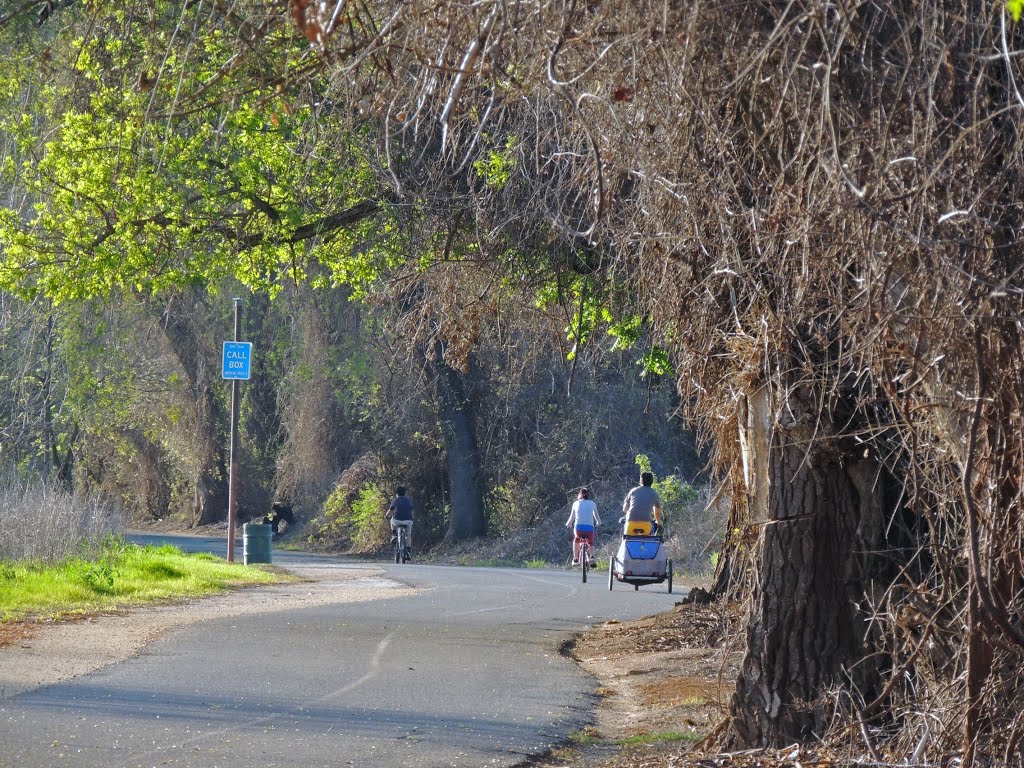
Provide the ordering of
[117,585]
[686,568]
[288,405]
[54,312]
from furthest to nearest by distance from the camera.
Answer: [288,405] < [686,568] < [54,312] < [117,585]

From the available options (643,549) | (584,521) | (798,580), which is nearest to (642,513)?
(643,549)

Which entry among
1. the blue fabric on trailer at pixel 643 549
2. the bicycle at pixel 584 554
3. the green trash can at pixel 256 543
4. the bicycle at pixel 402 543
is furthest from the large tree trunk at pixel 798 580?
the bicycle at pixel 402 543

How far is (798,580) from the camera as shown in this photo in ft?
26.2

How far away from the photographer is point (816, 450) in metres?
7.75

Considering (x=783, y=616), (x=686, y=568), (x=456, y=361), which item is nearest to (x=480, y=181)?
(x=456, y=361)

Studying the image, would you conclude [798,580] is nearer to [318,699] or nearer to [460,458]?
[318,699]

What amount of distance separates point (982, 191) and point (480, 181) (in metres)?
8.70

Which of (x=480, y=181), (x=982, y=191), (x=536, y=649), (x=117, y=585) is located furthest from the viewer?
(x=117, y=585)

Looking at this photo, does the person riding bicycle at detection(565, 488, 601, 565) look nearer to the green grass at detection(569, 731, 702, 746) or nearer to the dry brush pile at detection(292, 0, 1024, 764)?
the green grass at detection(569, 731, 702, 746)

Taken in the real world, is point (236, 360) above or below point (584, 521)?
above

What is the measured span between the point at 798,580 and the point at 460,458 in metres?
31.1

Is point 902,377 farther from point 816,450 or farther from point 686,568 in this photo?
point 686,568

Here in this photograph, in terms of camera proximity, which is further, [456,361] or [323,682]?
[456,361]

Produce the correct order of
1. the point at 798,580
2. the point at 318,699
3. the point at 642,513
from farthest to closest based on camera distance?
the point at 642,513
the point at 318,699
the point at 798,580
